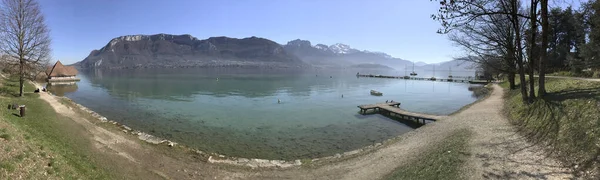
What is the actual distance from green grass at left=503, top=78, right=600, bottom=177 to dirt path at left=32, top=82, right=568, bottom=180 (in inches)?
24.5

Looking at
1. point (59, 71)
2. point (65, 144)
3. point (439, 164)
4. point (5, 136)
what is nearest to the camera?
point (5, 136)

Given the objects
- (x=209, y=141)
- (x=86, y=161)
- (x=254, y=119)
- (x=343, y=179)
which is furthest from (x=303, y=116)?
(x=86, y=161)

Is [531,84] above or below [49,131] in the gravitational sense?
above

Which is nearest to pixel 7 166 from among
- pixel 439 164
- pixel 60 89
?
pixel 439 164

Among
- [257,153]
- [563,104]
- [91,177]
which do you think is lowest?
[257,153]

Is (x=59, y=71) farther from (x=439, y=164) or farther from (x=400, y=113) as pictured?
(x=439, y=164)

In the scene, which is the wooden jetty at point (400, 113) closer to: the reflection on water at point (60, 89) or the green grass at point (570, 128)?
the green grass at point (570, 128)

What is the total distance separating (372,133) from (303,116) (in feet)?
37.3

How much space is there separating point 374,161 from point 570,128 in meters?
8.58

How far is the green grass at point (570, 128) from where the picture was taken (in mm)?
9570

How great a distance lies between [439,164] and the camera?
12758 millimetres

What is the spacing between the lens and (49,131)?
18.4 m

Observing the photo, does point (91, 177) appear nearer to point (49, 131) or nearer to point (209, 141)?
point (49, 131)

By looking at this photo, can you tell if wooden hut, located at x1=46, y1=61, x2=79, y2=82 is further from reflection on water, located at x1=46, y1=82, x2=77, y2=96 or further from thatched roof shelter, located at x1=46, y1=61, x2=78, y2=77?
reflection on water, located at x1=46, y1=82, x2=77, y2=96
